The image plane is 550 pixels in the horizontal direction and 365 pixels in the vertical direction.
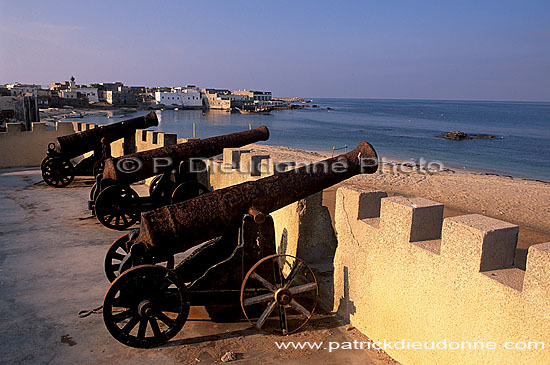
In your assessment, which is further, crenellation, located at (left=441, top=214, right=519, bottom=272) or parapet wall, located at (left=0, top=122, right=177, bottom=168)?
parapet wall, located at (left=0, top=122, right=177, bottom=168)

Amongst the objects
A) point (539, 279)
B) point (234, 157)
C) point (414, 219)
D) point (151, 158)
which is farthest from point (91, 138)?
point (539, 279)

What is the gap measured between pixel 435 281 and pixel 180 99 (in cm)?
10592

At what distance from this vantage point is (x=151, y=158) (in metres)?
7.08

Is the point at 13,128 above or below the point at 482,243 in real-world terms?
below

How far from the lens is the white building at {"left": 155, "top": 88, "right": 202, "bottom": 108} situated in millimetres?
101688

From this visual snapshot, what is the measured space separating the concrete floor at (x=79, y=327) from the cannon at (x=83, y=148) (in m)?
3.69

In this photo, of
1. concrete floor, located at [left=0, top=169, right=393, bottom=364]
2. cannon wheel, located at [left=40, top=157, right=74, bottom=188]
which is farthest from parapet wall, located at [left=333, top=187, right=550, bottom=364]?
cannon wheel, located at [left=40, top=157, right=74, bottom=188]

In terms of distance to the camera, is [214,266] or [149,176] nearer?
[214,266]

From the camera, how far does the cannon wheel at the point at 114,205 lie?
6855mm

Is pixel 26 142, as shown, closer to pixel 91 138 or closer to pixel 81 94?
pixel 91 138

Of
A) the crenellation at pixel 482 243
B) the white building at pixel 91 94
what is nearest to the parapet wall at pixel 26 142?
the crenellation at pixel 482 243

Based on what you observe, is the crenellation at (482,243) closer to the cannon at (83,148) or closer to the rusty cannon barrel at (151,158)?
the rusty cannon barrel at (151,158)

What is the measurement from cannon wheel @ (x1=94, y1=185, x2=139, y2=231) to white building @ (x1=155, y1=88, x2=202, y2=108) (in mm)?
98851
